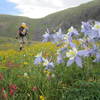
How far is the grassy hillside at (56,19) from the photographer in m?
72.4

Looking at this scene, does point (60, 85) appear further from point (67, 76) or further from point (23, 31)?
point (23, 31)

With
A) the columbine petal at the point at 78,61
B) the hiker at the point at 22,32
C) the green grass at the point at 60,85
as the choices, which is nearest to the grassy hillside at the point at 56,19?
the hiker at the point at 22,32

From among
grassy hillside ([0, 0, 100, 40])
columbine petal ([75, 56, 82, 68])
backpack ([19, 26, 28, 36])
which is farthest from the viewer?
grassy hillside ([0, 0, 100, 40])

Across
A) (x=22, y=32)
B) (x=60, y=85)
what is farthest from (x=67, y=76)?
(x=22, y=32)

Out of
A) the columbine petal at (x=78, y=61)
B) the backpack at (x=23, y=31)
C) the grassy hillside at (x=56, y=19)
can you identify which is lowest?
the columbine petal at (x=78, y=61)

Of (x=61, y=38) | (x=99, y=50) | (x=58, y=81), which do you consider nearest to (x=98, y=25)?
(x=99, y=50)

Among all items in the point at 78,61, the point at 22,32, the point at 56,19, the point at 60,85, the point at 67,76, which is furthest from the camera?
the point at 56,19

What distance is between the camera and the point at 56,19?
8306 centimetres

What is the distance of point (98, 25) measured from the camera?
3262mm

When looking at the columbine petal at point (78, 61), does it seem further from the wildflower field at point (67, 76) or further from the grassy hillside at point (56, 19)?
the grassy hillside at point (56, 19)

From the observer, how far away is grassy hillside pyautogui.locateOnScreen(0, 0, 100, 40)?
72.4 m

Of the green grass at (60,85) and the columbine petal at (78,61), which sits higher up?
the columbine petal at (78,61)

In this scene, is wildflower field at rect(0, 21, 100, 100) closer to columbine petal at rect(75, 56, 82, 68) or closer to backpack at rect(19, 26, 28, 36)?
columbine petal at rect(75, 56, 82, 68)

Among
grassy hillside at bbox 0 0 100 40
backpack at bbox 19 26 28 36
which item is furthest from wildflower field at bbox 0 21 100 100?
grassy hillside at bbox 0 0 100 40
